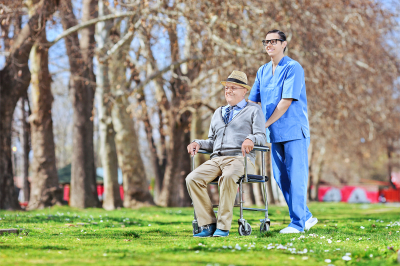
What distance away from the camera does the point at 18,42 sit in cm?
1245

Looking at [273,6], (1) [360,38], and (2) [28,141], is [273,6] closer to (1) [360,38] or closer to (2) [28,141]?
(1) [360,38]

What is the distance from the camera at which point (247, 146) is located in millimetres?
5598

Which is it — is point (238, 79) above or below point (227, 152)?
above

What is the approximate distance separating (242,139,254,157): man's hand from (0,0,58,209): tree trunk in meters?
8.32

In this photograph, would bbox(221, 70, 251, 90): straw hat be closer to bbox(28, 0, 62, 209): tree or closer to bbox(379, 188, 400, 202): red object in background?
bbox(28, 0, 62, 209): tree

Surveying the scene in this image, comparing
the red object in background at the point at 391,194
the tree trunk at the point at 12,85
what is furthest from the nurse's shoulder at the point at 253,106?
the red object in background at the point at 391,194

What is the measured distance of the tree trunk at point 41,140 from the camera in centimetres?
1429

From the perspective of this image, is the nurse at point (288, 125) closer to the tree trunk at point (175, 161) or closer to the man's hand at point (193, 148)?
the man's hand at point (193, 148)

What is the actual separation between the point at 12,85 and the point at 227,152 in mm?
8232

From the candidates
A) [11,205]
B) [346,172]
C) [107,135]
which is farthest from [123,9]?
[346,172]

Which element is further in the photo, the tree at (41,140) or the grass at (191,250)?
the tree at (41,140)

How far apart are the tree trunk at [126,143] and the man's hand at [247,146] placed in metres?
10.1

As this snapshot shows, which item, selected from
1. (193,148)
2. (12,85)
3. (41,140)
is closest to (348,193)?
(41,140)

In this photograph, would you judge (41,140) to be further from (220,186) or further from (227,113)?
(220,186)
